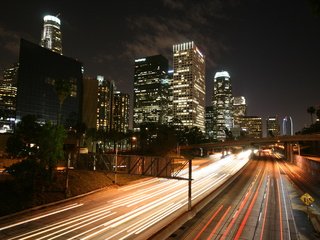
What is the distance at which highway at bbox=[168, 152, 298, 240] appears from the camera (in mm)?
29750

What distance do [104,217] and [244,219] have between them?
16833 mm

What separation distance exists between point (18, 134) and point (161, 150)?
6962cm

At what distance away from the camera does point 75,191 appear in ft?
159

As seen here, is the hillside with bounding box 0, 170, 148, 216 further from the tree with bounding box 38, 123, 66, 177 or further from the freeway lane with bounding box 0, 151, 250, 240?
the tree with bounding box 38, 123, 66, 177

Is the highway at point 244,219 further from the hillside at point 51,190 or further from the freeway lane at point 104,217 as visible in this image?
the hillside at point 51,190

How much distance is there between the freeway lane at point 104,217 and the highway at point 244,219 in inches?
131

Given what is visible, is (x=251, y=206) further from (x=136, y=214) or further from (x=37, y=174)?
(x=37, y=174)

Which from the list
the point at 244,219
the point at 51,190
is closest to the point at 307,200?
the point at 244,219

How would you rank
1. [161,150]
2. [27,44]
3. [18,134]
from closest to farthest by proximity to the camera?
1. [18,134]
2. [161,150]
3. [27,44]

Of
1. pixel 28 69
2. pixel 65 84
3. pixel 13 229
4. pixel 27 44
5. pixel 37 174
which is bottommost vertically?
pixel 13 229

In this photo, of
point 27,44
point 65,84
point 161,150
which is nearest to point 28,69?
point 27,44

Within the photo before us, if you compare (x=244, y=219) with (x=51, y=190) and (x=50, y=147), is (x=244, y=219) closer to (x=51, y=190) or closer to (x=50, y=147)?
(x=51, y=190)

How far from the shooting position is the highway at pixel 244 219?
29.8m

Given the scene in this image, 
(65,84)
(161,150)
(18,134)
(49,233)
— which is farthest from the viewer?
(161,150)
